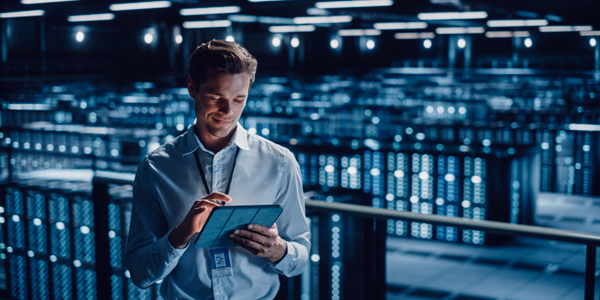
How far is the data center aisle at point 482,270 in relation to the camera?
21.6 ft

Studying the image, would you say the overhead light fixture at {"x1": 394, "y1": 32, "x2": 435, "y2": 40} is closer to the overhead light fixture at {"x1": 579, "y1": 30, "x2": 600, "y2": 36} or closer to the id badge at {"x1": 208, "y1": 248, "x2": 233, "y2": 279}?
the overhead light fixture at {"x1": 579, "y1": 30, "x2": 600, "y2": 36}

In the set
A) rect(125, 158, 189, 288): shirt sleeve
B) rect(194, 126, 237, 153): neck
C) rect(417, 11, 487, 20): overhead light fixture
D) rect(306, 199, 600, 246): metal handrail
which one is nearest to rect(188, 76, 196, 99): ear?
rect(194, 126, 237, 153): neck

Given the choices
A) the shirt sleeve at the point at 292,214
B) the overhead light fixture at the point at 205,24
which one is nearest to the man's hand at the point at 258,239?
the shirt sleeve at the point at 292,214

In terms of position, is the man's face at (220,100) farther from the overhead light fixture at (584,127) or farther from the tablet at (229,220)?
the overhead light fixture at (584,127)

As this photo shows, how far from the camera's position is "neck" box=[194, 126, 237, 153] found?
1.78m

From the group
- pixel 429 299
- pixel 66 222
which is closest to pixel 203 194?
pixel 66 222

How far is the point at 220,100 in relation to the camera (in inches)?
65.5

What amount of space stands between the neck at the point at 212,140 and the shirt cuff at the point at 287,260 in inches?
13.5

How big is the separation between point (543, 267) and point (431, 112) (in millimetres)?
6932

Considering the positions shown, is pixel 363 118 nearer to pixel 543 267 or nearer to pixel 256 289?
pixel 543 267

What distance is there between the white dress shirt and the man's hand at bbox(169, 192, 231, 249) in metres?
0.09

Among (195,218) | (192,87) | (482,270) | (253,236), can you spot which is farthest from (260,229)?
(482,270)

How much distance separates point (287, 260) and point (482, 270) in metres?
6.24

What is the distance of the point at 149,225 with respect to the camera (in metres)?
1.78
